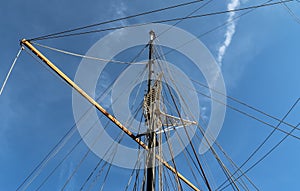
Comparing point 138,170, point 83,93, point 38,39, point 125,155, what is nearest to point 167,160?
point 125,155

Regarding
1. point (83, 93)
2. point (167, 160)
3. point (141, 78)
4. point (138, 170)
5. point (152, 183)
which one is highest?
point (141, 78)

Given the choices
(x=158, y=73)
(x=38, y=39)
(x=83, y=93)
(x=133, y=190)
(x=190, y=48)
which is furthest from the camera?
(x=158, y=73)

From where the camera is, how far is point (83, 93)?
1027 centimetres

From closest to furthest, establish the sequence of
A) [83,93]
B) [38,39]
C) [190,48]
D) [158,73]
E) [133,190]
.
→ [38,39], [133,190], [83,93], [190,48], [158,73]

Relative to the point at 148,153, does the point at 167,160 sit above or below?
above

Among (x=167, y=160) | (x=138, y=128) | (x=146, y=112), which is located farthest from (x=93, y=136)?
(x=167, y=160)

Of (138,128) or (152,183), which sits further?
(138,128)

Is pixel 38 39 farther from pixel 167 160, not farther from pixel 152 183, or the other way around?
pixel 167 160

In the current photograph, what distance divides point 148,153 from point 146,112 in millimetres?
2752

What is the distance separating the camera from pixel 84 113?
39.4 ft

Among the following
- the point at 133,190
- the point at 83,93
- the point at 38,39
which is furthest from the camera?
the point at 83,93

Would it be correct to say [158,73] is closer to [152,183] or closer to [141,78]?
[141,78]

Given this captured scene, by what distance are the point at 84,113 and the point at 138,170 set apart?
394 cm

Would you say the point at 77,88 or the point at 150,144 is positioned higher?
the point at 77,88
